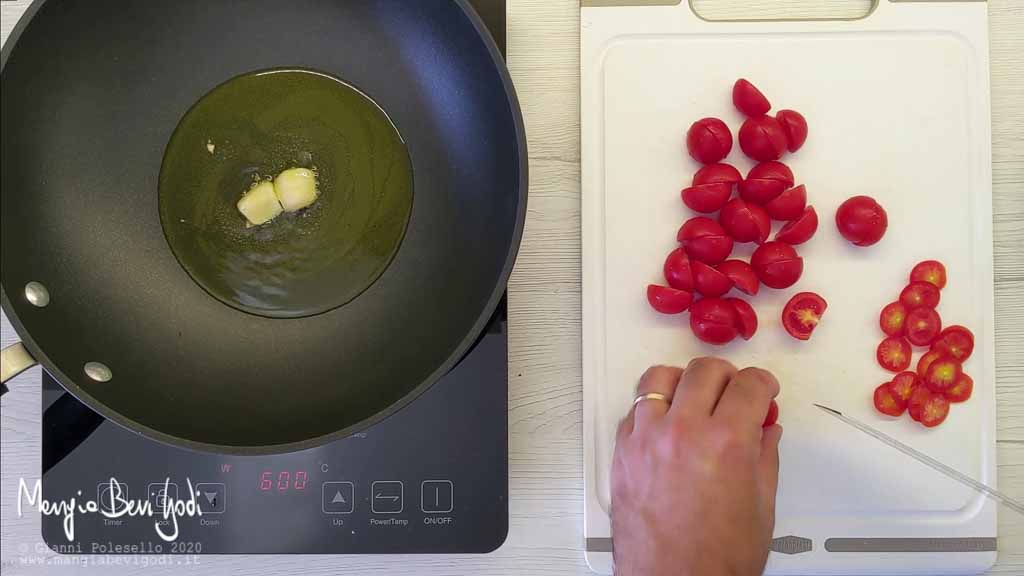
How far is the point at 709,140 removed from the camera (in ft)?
2.50

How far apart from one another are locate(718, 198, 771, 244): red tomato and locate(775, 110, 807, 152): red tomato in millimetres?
75

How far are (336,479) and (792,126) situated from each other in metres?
0.59

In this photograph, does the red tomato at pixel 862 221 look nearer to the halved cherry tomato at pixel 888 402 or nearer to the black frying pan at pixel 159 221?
the halved cherry tomato at pixel 888 402

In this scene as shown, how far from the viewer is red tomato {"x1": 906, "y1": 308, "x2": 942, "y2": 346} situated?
2.52 ft

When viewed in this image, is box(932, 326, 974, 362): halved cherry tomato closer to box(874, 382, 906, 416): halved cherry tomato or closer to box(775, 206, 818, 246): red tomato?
box(874, 382, 906, 416): halved cherry tomato

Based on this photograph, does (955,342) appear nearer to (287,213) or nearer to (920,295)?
(920,295)

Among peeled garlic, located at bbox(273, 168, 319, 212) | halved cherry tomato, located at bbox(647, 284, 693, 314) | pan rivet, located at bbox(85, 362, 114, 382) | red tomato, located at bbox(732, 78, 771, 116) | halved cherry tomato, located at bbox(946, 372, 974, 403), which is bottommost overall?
halved cherry tomato, located at bbox(946, 372, 974, 403)

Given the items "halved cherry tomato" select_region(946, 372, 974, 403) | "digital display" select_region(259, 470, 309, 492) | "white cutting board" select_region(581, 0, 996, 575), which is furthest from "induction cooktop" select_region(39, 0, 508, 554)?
"halved cherry tomato" select_region(946, 372, 974, 403)

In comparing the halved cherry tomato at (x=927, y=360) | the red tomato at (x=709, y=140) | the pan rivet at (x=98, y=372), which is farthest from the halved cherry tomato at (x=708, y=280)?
the pan rivet at (x=98, y=372)

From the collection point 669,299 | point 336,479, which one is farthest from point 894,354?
point 336,479

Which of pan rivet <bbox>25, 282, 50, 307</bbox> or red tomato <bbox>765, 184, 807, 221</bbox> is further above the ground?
red tomato <bbox>765, 184, 807, 221</bbox>

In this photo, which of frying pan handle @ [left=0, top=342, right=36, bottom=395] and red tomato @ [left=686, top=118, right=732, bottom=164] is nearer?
frying pan handle @ [left=0, top=342, right=36, bottom=395]

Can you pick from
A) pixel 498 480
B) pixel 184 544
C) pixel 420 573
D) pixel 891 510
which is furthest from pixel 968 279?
pixel 184 544

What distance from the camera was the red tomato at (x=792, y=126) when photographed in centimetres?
76
